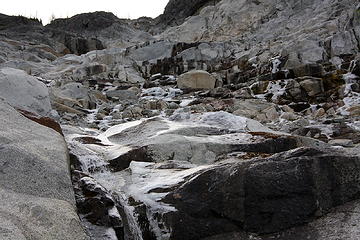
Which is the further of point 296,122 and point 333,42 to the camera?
point 333,42

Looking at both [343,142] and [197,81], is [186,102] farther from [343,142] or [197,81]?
[343,142]

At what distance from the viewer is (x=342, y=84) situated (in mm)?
16016

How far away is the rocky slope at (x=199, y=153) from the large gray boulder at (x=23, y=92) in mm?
33

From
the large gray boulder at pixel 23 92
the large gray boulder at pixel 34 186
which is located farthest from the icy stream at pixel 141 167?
the large gray boulder at pixel 23 92

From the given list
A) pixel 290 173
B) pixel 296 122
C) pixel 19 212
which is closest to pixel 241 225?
pixel 290 173

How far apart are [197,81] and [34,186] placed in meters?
16.5

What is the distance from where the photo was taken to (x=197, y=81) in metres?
20.3

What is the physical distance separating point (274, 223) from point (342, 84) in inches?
527

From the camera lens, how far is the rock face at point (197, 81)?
2019 cm

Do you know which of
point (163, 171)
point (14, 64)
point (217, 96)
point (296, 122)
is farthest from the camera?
point (14, 64)

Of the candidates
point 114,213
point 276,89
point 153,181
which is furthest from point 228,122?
point 276,89

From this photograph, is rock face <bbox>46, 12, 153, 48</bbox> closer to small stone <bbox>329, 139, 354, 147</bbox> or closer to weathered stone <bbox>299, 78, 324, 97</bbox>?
weathered stone <bbox>299, 78, 324, 97</bbox>

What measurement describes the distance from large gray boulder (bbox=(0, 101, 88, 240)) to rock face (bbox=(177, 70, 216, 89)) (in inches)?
578

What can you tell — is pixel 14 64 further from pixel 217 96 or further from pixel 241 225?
pixel 241 225
